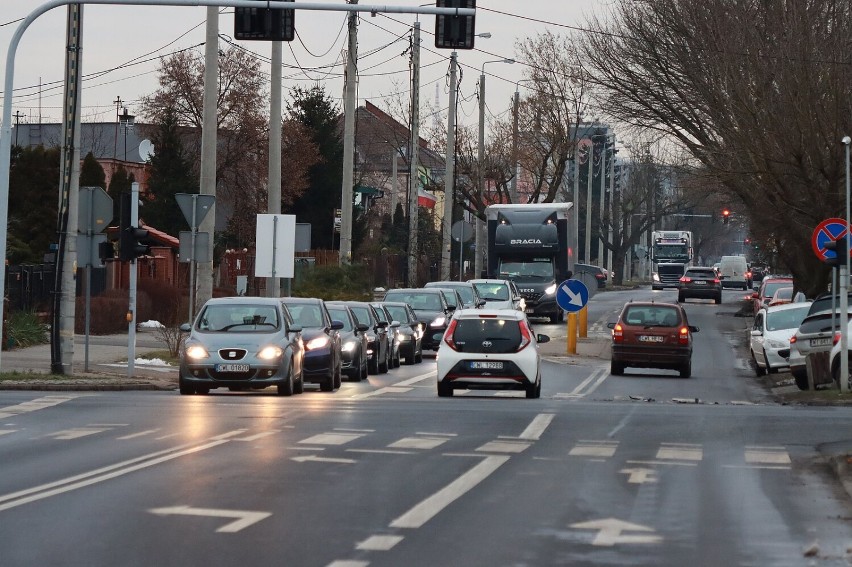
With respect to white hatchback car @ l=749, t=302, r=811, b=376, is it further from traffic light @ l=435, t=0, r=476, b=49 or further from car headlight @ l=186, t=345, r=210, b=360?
car headlight @ l=186, t=345, r=210, b=360

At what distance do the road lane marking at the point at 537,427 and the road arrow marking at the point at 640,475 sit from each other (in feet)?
9.82

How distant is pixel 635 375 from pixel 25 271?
15412mm

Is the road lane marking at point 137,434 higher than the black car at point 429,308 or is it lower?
lower

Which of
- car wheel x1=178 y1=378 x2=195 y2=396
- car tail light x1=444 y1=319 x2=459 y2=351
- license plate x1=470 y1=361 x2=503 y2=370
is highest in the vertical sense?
car tail light x1=444 y1=319 x2=459 y2=351

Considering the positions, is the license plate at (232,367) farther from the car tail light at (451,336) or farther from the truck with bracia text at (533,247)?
the truck with bracia text at (533,247)

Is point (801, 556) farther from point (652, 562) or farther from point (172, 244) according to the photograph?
point (172, 244)

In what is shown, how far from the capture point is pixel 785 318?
34.8 metres

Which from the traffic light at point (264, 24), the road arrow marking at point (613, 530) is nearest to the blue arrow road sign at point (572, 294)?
the traffic light at point (264, 24)

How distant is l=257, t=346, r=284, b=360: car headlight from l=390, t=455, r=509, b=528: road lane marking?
383 inches

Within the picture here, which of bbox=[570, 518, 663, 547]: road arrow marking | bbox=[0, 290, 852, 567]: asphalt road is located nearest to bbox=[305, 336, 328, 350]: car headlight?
bbox=[0, 290, 852, 567]: asphalt road

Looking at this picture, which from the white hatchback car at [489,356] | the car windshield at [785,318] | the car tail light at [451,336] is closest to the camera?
the white hatchback car at [489,356]

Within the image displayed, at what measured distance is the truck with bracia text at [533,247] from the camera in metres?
52.5

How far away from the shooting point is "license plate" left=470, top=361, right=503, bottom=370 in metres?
25.4

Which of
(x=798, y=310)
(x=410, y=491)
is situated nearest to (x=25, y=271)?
(x=798, y=310)
